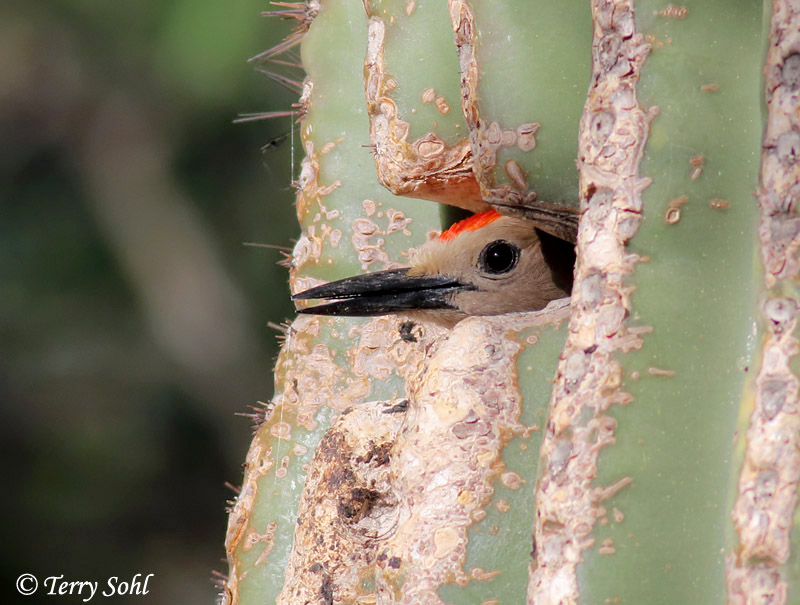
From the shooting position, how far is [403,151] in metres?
0.97

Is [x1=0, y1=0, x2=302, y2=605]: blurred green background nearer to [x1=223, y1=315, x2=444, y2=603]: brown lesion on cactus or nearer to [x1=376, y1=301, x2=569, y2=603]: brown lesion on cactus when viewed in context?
[x1=223, y1=315, x2=444, y2=603]: brown lesion on cactus

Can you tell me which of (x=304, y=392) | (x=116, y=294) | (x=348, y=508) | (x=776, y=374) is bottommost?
(x=776, y=374)

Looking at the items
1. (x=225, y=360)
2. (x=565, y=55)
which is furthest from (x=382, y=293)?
(x=225, y=360)

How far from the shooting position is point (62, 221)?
3467 mm

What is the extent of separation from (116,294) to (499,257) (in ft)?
8.42

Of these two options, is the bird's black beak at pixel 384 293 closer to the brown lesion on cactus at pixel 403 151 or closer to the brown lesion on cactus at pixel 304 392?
the brown lesion on cactus at pixel 304 392

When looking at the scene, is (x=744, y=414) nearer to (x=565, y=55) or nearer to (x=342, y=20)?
(x=565, y=55)

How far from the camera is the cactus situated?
53 cm

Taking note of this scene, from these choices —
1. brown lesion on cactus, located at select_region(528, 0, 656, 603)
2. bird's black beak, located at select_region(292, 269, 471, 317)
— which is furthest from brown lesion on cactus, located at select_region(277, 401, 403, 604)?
brown lesion on cactus, located at select_region(528, 0, 656, 603)

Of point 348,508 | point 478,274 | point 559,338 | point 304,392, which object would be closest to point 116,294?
point 304,392

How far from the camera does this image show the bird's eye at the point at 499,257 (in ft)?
4.02

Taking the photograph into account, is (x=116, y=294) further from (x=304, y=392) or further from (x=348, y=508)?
(x=348, y=508)

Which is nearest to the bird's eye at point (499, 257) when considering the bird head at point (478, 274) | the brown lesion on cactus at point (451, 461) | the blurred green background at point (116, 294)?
the bird head at point (478, 274)

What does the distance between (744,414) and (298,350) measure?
0.84 meters
